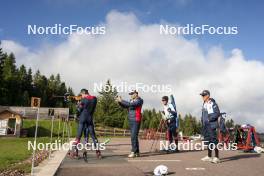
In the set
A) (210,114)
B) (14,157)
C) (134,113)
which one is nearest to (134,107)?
(134,113)

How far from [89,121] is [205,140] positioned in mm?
3437

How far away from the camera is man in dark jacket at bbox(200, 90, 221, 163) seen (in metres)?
10.2

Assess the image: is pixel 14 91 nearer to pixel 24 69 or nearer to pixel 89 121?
pixel 24 69

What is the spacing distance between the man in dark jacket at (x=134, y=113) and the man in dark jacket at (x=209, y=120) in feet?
6.70

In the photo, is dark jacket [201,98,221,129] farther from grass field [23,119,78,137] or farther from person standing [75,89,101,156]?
grass field [23,119,78,137]

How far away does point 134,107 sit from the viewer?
37.4 ft

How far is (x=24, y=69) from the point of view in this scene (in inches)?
4562

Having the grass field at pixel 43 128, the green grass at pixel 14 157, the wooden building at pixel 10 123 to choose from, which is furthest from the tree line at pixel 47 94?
the green grass at pixel 14 157

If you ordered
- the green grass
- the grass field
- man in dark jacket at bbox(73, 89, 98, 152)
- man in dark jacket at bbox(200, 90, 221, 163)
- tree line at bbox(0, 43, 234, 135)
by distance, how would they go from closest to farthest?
1. the green grass
2. man in dark jacket at bbox(200, 90, 221, 163)
3. man in dark jacket at bbox(73, 89, 98, 152)
4. the grass field
5. tree line at bbox(0, 43, 234, 135)

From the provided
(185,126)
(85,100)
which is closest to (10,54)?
(185,126)

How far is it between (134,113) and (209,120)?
2.39 metres

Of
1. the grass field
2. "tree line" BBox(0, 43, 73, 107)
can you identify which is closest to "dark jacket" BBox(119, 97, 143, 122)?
the grass field

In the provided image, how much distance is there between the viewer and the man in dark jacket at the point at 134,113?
37.0ft

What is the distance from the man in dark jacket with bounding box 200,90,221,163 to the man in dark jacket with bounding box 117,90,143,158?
204 centimetres
